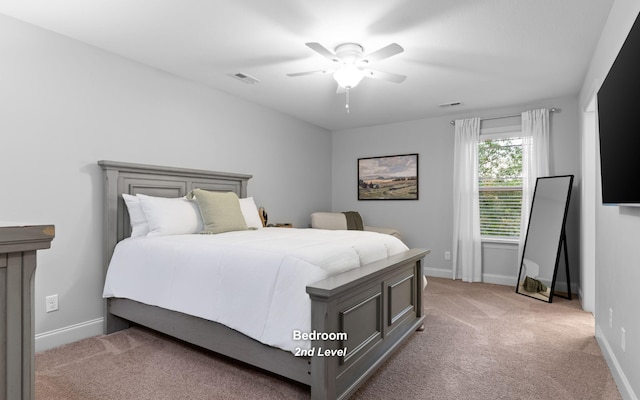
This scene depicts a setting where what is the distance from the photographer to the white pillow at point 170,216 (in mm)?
2961

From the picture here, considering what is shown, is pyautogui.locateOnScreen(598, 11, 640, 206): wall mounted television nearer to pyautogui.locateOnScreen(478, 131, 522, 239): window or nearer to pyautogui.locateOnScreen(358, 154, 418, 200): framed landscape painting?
pyautogui.locateOnScreen(478, 131, 522, 239): window

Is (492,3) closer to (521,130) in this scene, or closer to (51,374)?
(521,130)

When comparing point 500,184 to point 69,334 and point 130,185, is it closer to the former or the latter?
point 130,185

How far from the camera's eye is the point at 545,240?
4.18 meters

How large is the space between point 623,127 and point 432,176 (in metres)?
3.71

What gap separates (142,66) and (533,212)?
4594 millimetres

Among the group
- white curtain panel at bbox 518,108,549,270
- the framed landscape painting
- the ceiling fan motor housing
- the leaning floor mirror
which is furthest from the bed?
the framed landscape painting

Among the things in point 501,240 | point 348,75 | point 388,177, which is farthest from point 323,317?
point 388,177

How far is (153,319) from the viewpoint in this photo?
268cm

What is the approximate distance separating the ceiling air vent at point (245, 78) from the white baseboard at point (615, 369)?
3.69 m

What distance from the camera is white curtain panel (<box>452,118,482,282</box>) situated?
4.91 metres

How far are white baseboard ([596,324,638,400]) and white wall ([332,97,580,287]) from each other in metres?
1.93

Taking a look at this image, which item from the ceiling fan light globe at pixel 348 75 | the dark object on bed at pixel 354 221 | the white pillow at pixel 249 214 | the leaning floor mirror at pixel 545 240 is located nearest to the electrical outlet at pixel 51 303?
the white pillow at pixel 249 214

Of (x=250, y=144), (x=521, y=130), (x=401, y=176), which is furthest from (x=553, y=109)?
(x=250, y=144)
